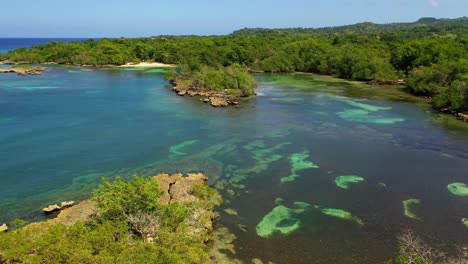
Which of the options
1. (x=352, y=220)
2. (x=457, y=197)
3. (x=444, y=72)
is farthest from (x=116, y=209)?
(x=444, y=72)

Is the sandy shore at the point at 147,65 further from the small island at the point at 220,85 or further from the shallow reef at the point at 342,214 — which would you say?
the shallow reef at the point at 342,214

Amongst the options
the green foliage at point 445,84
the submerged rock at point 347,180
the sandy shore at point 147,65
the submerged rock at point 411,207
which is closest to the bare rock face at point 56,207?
the submerged rock at point 347,180

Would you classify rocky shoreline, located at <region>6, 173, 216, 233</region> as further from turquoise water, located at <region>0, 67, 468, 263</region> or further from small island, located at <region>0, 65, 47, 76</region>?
small island, located at <region>0, 65, 47, 76</region>

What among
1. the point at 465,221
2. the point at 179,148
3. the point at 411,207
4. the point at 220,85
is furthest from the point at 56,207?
the point at 220,85

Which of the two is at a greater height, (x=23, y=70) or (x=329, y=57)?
(x=329, y=57)

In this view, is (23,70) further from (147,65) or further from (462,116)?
(462,116)

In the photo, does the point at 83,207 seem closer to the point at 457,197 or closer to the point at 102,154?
the point at 102,154
